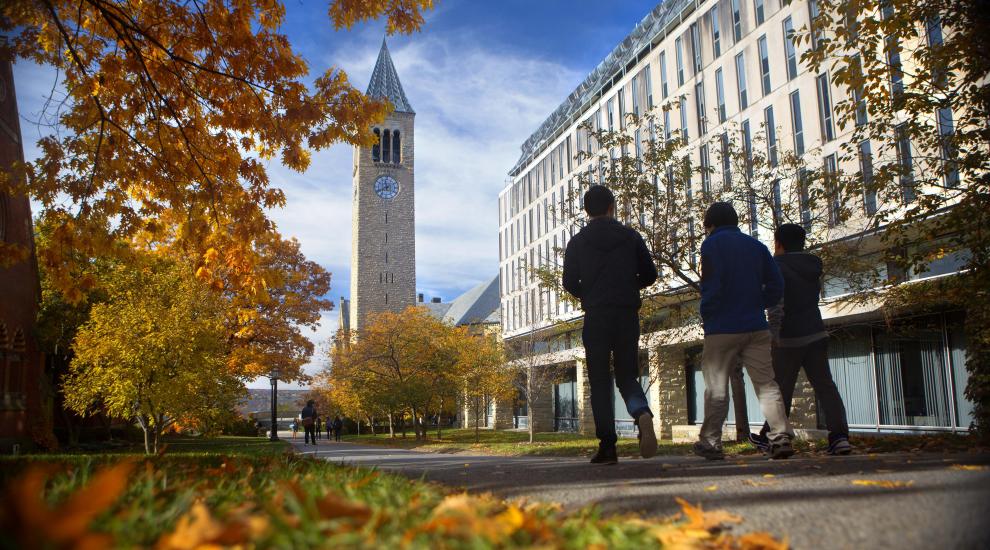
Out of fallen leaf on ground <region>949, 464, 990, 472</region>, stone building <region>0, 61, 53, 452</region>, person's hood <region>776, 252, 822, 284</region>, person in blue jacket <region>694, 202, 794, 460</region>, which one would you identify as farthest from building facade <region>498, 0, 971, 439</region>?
stone building <region>0, 61, 53, 452</region>

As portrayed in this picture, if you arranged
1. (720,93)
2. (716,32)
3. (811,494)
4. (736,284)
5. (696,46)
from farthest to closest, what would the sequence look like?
(696,46) < (716,32) < (720,93) < (736,284) < (811,494)

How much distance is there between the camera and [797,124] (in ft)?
77.0

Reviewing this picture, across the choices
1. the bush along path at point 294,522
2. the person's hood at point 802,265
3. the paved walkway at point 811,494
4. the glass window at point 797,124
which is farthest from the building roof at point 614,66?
the bush along path at point 294,522

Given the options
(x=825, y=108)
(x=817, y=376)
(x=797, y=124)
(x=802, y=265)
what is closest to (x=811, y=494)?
(x=817, y=376)

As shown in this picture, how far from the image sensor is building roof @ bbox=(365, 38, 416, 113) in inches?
3110

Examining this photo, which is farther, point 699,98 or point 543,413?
point 543,413

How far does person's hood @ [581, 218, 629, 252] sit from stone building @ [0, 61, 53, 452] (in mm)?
17113

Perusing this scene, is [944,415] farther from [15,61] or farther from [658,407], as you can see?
[15,61]

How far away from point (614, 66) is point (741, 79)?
10031mm

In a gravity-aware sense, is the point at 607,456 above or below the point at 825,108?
below

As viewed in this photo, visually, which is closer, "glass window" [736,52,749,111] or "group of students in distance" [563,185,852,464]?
"group of students in distance" [563,185,852,464]

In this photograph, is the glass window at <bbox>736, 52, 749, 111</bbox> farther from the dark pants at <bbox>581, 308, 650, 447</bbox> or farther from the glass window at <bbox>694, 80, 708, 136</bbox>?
the dark pants at <bbox>581, 308, 650, 447</bbox>

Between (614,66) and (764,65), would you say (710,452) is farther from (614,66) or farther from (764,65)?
(614,66)

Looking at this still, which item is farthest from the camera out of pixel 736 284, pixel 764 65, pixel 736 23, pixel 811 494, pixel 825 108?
pixel 736 23
